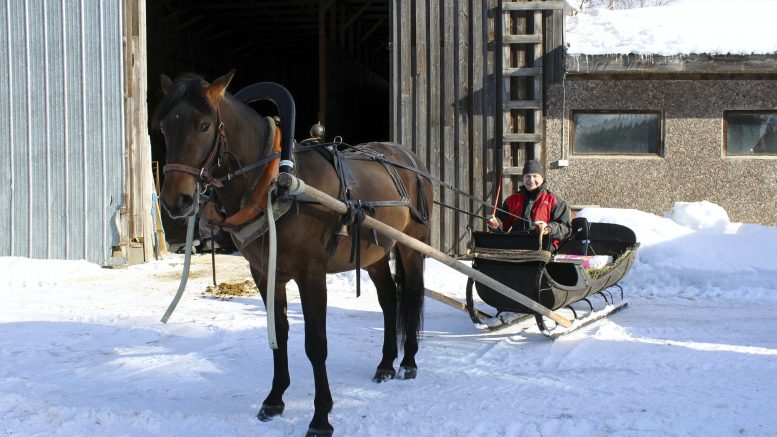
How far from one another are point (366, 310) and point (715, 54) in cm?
627

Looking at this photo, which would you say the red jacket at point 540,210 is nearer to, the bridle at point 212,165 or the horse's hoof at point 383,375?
the horse's hoof at point 383,375

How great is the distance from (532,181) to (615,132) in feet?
15.2

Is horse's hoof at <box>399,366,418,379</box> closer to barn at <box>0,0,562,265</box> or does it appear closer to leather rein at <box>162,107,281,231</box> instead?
leather rein at <box>162,107,281,231</box>

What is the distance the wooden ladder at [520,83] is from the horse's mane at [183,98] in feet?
23.2

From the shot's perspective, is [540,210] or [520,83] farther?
[520,83]

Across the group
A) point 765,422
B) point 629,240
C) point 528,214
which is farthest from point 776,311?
point 765,422

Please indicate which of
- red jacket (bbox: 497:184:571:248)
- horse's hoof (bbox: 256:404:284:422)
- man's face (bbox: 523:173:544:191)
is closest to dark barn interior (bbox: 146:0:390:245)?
red jacket (bbox: 497:184:571:248)

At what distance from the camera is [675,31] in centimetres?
1056

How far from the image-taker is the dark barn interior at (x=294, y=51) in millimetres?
17656

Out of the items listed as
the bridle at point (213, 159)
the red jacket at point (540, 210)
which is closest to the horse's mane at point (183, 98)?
the bridle at point (213, 159)

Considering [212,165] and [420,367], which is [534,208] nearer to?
[420,367]

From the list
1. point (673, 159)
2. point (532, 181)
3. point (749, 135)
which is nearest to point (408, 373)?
point (532, 181)

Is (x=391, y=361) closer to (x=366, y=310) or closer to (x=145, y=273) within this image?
(x=366, y=310)

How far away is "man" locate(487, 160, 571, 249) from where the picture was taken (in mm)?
6082
